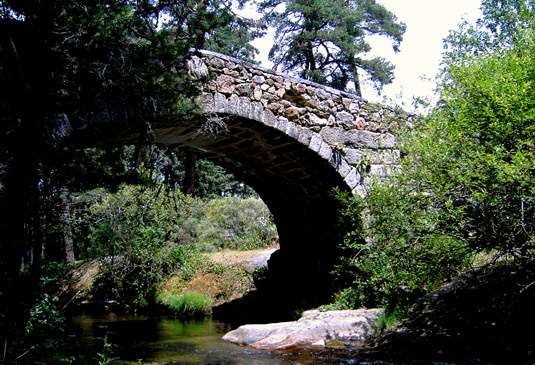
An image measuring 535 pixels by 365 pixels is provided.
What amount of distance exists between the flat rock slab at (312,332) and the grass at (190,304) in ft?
11.3

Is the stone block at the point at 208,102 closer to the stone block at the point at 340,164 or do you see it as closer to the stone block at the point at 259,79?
the stone block at the point at 259,79

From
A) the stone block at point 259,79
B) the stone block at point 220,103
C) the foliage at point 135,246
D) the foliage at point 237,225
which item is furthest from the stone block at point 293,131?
the foliage at point 237,225

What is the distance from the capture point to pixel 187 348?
5.27m

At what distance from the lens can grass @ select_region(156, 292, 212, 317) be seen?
883 cm

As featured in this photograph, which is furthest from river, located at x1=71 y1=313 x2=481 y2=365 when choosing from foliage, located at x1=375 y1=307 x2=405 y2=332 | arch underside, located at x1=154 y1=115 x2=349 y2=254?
arch underside, located at x1=154 y1=115 x2=349 y2=254

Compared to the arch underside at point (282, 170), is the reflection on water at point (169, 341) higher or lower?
lower

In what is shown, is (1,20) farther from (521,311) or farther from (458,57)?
(521,311)

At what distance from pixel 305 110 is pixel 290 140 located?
1.61ft

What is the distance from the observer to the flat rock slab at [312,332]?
4891 millimetres

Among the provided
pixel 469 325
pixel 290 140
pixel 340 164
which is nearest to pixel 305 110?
pixel 290 140

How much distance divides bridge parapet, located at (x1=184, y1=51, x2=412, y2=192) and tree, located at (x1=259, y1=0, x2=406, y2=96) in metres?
9.98

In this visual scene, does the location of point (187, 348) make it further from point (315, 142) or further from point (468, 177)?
point (468, 177)

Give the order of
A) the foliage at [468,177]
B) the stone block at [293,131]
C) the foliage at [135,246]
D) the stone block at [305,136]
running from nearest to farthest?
1. the foliage at [468,177]
2. the stone block at [293,131]
3. the stone block at [305,136]
4. the foliage at [135,246]

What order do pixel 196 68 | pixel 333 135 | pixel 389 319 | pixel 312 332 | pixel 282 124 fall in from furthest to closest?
pixel 333 135, pixel 282 124, pixel 196 68, pixel 389 319, pixel 312 332
